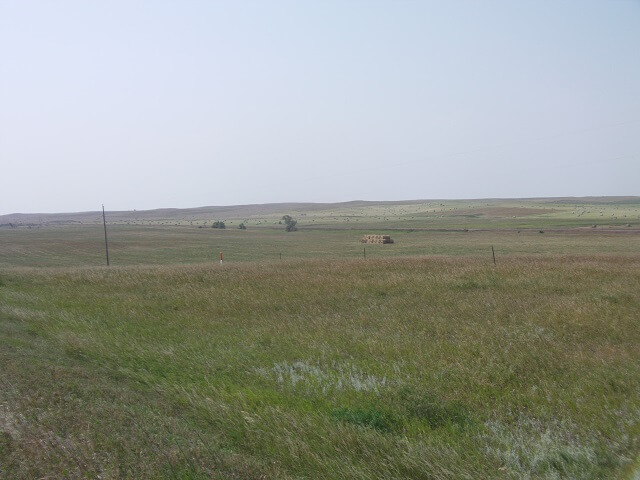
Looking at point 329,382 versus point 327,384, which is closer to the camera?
point 327,384

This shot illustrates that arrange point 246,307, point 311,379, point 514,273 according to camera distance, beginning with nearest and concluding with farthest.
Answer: point 311,379 → point 246,307 → point 514,273

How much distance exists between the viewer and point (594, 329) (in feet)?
35.5

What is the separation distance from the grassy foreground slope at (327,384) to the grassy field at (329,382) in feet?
0.10

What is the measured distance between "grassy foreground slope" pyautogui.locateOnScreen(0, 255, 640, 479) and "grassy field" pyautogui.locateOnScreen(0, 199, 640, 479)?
0.03m

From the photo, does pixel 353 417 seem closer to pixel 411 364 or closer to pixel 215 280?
pixel 411 364

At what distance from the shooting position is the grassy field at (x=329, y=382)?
17.3 ft

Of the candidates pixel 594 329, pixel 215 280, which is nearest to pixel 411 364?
pixel 594 329

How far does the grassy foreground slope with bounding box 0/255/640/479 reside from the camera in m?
5.26

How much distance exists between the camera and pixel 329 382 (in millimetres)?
8070

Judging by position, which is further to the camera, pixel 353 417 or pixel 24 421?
pixel 353 417

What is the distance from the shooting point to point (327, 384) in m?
7.94

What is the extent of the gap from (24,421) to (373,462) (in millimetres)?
3515

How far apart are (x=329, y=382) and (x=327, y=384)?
14cm

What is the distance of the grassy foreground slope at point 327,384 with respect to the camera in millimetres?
5258
